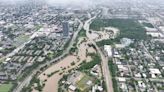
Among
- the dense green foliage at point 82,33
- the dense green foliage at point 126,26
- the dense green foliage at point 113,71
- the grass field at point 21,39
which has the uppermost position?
the grass field at point 21,39

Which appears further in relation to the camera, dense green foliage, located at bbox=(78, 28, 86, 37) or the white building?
dense green foliage, located at bbox=(78, 28, 86, 37)

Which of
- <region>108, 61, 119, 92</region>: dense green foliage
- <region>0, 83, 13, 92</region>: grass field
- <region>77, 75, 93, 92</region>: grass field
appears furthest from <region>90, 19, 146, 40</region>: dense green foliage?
<region>0, 83, 13, 92</region>: grass field

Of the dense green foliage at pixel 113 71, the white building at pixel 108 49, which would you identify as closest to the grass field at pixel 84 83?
the dense green foliage at pixel 113 71

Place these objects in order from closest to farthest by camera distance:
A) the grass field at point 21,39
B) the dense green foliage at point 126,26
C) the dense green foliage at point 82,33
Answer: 1. the grass field at point 21,39
2. the dense green foliage at point 126,26
3. the dense green foliage at point 82,33

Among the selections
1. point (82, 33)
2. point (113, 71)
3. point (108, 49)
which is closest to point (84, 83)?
point (113, 71)

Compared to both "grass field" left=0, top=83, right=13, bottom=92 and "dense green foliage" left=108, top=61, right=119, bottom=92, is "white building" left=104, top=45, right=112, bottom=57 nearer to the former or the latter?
"dense green foliage" left=108, top=61, right=119, bottom=92

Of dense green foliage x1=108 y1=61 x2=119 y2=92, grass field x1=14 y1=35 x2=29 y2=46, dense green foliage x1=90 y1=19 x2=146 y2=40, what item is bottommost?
dense green foliage x1=108 y1=61 x2=119 y2=92

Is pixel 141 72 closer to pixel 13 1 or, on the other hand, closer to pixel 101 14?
pixel 101 14

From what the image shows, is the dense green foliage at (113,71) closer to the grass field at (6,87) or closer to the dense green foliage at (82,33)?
the grass field at (6,87)

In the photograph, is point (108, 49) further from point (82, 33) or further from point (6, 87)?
point (6, 87)
